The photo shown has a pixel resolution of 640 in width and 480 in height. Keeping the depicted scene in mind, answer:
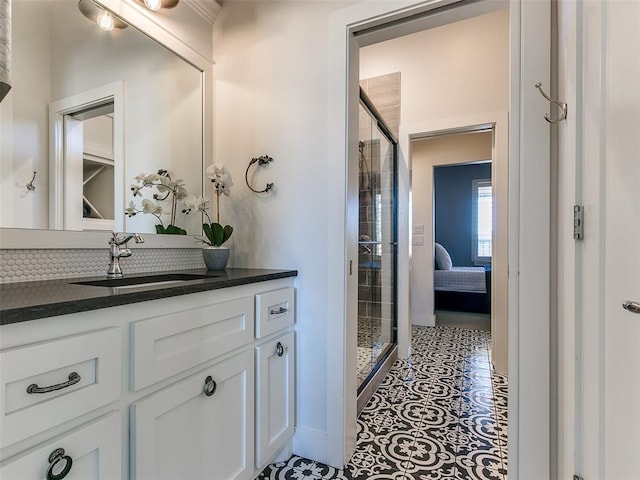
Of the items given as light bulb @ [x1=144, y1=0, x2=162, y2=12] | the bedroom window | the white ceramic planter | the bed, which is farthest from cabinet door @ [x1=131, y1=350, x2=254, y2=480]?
the bedroom window

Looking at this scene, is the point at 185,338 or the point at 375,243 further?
the point at 375,243

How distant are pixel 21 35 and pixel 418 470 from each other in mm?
2283

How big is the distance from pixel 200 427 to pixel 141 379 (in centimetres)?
31

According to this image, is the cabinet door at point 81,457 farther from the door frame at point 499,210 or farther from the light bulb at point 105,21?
the door frame at point 499,210

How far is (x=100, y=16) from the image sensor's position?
54.2 inches

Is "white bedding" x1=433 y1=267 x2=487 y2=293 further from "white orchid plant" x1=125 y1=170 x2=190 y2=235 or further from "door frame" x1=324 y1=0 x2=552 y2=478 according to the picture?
"white orchid plant" x1=125 y1=170 x2=190 y2=235

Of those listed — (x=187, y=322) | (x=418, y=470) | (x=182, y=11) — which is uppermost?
(x=182, y=11)

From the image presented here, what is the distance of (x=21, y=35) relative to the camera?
113cm

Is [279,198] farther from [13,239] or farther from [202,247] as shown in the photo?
[13,239]

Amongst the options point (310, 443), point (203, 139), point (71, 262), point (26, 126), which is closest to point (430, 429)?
point (310, 443)

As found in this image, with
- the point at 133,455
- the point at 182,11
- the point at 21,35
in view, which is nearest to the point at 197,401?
the point at 133,455

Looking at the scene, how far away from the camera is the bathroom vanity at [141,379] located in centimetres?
65

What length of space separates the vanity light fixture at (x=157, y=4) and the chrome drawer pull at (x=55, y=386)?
1.62 m

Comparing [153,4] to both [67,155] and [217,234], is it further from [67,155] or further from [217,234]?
[217,234]
